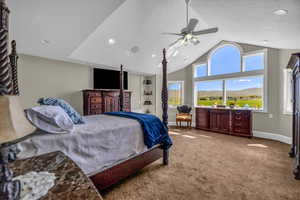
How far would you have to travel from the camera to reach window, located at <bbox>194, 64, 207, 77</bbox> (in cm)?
607

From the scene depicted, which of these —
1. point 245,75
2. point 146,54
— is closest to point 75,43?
point 146,54

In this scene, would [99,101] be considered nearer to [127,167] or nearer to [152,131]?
[152,131]

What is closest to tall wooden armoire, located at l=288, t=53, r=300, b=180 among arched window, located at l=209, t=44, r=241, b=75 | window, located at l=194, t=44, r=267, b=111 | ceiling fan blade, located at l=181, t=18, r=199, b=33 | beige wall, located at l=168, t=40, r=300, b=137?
beige wall, located at l=168, t=40, r=300, b=137

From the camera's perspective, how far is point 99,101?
4.65 metres

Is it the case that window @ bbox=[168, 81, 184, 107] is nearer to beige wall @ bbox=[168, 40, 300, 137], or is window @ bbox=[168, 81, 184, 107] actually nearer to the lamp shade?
beige wall @ bbox=[168, 40, 300, 137]

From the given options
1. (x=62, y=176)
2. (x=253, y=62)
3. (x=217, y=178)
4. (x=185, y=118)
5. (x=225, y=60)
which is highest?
(x=225, y=60)

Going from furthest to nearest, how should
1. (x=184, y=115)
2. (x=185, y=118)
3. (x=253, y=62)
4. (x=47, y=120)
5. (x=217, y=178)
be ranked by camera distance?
(x=184, y=115) < (x=185, y=118) < (x=253, y=62) < (x=217, y=178) < (x=47, y=120)

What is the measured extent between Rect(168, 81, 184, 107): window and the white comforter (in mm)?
4657

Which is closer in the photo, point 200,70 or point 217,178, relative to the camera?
point 217,178

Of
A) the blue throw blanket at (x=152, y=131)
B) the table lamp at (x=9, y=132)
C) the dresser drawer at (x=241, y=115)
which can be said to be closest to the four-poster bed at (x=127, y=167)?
the blue throw blanket at (x=152, y=131)

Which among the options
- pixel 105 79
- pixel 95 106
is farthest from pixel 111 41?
pixel 95 106

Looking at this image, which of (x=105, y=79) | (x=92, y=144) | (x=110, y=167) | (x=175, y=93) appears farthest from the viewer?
(x=175, y=93)

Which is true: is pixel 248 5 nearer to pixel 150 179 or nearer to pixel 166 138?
pixel 166 138

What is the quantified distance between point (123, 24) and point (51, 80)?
261cm
